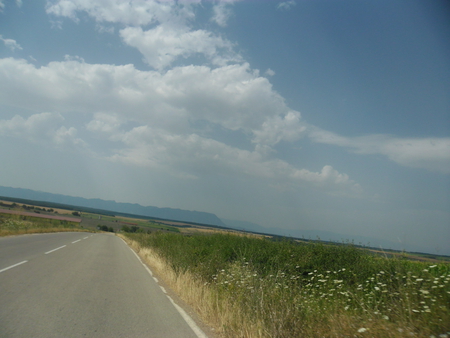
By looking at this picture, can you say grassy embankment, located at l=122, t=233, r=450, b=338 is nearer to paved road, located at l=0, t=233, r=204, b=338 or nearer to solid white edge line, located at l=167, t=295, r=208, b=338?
solid white edge line, located at l=167, t=295, r=208, b=338

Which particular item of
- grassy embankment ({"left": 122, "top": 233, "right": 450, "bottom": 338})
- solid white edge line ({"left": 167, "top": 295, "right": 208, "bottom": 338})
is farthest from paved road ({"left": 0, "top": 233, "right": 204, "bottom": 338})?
grassy embankment ({"left": 122, "top": 233, "right": 450, "bottom": 338})

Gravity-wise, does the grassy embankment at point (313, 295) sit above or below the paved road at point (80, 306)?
above

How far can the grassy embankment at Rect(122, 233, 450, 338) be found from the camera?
176 inches

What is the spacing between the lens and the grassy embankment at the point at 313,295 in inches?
176

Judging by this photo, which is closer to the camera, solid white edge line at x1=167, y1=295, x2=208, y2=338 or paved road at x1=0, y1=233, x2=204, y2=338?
paved road at x1=0, y1=233, x2=204, y2=338

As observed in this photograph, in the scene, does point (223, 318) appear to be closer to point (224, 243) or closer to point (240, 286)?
point (240, 286)

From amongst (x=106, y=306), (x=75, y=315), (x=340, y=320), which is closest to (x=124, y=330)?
(x=75, y=315)

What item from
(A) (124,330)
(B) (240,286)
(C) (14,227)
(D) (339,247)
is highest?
(D) (339,247)

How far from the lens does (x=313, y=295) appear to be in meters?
7.33

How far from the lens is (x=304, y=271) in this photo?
35.7 ft

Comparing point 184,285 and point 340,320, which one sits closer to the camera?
point 340,320

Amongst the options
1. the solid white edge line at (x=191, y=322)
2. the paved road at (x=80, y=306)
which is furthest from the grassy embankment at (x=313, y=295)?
the paved road at (x=80, y=306)

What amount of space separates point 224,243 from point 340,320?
9.12 meters

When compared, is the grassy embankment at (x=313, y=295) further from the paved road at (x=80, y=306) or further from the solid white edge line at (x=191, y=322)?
the paved road at (x=80, y=306)
